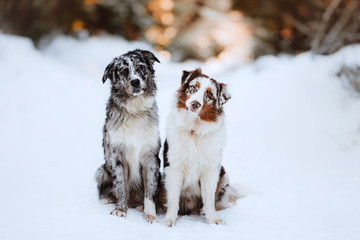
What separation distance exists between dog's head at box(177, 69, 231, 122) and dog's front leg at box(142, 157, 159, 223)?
30.0 inches

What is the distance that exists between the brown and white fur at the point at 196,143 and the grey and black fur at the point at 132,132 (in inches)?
8.1

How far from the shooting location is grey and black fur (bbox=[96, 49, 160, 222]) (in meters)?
4.15

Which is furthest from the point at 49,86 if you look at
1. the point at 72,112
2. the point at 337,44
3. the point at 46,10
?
the point at 337,44

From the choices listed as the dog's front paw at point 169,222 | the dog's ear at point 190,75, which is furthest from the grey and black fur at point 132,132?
the dog's ear at point 190,75

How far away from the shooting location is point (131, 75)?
13.6ft

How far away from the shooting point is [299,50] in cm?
1266

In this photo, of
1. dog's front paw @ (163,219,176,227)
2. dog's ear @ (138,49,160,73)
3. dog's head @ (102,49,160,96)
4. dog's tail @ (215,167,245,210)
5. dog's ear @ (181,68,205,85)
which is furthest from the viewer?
dog's tail @ (215,167,245,210)

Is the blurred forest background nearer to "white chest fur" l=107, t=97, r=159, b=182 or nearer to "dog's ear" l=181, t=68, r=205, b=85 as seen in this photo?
"dog's ear" l=181, t=68, r=205, b=85

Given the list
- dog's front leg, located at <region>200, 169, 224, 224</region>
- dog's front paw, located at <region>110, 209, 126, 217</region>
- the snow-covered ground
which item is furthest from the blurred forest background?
dog's front paw, located at <region>110, 209, 126, 217</region>

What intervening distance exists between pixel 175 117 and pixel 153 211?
1.11 m

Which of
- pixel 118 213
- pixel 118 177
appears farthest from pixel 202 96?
pixel 118 213

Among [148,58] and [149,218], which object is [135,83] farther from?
[149,218]

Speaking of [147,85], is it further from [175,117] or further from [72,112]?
[72,112]

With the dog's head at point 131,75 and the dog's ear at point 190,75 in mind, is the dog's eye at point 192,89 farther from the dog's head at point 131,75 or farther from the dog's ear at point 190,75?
the dog's head at point 131,75
